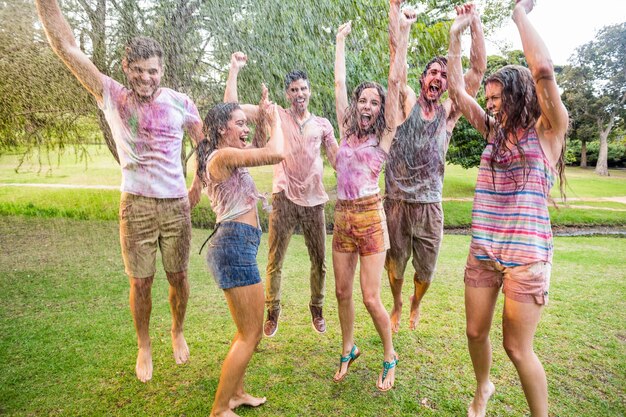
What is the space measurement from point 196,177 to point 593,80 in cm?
1440

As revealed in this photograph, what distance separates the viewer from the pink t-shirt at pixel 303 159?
3.51 m

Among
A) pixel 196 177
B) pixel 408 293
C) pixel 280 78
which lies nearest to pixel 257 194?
pixel 196 177

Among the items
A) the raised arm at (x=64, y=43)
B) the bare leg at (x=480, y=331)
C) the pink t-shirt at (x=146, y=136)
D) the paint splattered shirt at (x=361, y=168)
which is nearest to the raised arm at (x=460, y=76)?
the paint splattered shirt at (x=361, y=168)

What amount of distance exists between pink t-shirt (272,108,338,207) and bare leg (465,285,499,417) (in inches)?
58.0

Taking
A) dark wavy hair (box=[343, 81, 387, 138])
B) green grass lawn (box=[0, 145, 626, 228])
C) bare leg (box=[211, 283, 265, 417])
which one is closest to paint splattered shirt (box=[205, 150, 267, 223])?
bare leg (box=[211, 283, 265, 417])

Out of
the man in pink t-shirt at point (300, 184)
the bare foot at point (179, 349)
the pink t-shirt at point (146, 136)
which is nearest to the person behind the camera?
the pink t-shirt at point (146, 136)

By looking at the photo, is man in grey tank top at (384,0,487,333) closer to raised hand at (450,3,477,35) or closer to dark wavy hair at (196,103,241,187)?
raised hand at (450,3,477,35)

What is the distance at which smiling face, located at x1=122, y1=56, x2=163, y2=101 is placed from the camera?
2.70 metres

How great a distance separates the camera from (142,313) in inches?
119

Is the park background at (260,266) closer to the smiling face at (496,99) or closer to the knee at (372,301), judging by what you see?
the knee at (372,301)

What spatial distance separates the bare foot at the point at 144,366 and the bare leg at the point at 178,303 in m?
0.24

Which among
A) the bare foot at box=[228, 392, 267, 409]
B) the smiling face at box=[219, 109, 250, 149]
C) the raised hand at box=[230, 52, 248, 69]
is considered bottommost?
the bare foot at box=[228, 392, 267, 409]

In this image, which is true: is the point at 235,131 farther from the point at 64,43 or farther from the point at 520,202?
the point at 520,202

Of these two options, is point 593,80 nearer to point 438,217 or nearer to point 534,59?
point 438,217
